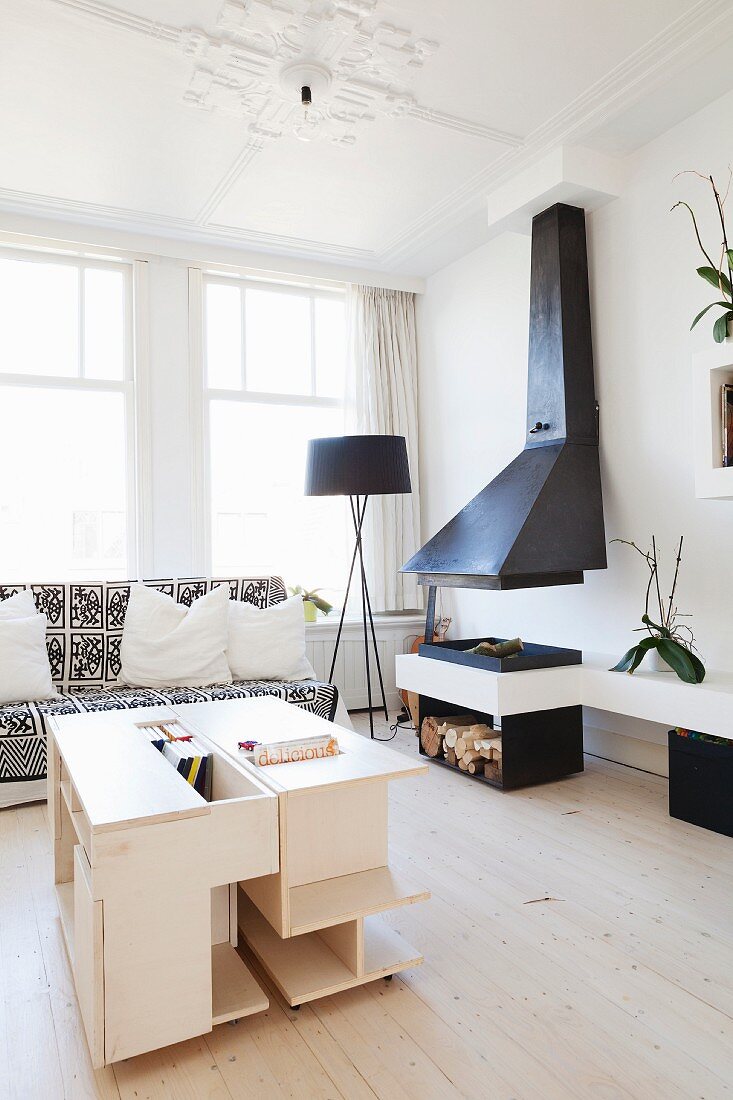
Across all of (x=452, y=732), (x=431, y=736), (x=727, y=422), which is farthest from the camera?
(x=431, y=736)

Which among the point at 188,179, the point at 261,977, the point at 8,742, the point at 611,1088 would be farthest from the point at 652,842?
the point at 188,179

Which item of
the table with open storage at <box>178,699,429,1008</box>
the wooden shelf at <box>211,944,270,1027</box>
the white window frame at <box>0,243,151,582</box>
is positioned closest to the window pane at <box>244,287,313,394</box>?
the white window frame at <box>0,243,151,582</box>

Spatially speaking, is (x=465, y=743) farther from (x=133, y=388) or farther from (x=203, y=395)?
(x=133, y=388)

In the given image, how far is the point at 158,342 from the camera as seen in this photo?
4.34m

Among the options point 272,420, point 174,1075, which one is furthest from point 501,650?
point 174,1075

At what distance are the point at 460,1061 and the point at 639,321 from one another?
9.75 feet

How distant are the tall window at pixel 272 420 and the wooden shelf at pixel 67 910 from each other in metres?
2.47

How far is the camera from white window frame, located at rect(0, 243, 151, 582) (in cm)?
424

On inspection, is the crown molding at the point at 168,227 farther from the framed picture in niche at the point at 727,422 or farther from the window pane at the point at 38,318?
the framed picture in niche at the point at 727,422

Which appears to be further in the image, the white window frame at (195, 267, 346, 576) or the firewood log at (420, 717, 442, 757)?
the white window frame at (195, 267, 346, 576)

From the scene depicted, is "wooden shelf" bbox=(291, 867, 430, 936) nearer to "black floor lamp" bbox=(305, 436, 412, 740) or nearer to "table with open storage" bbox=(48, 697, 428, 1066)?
"table with open storage" bbox=(48, 697, 428, 1066)

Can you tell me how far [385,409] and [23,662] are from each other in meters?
2.66

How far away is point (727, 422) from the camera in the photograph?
8.62 feet

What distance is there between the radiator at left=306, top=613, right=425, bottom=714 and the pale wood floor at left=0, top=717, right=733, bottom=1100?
200 cm
